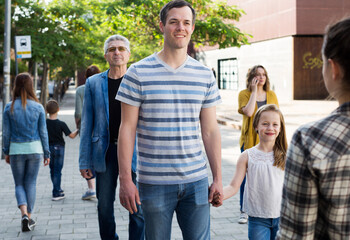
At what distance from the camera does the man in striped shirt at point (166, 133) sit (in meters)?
2.90

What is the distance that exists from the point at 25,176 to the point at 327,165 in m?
4.76

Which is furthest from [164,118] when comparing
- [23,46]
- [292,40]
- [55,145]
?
[292,40]

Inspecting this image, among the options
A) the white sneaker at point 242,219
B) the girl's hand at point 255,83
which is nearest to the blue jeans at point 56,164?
the white sneaker at point 242,219

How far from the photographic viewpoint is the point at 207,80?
3.07 metres

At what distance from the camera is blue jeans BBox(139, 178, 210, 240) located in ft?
9.53

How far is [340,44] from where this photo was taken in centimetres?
152

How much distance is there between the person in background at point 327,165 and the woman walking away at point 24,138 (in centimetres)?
447

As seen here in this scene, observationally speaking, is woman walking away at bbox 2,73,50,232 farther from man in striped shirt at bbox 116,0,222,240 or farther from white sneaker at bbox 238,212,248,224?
man in striped shirt at bbox 116,0,222,240

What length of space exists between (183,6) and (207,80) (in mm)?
454

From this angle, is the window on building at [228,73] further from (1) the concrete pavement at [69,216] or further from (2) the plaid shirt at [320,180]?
(2) the plaid shirt at [320,180]

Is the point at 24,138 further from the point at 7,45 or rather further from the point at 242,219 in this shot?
the point at 7,45

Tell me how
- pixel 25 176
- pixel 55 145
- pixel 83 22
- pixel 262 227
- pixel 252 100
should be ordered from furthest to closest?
pixel 83 22 < pixel 55 145 < pixel 25 176 < pixel 252 100 < pixel 262 227

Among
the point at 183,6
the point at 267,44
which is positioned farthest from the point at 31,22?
the point at 267,44

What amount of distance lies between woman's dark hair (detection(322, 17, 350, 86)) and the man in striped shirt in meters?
1.43
